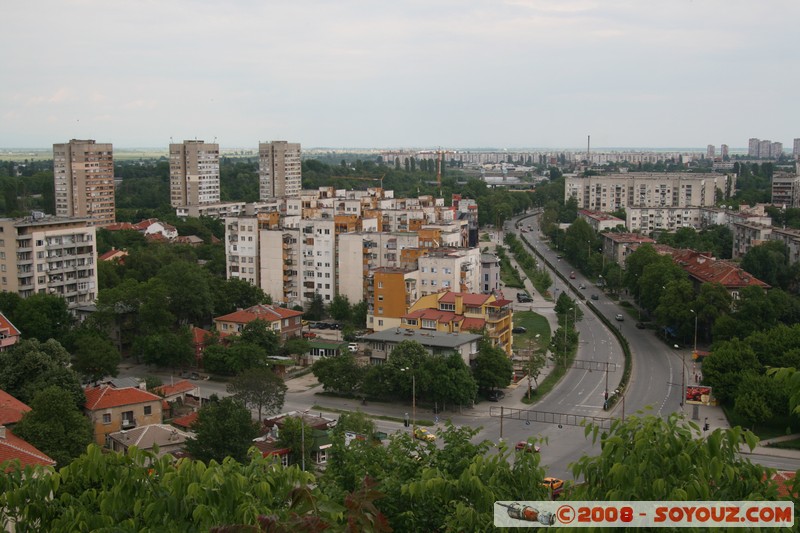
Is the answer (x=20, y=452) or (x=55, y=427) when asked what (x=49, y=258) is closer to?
(x=55, y=427)

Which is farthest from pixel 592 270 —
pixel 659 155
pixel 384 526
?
pixel 659 155

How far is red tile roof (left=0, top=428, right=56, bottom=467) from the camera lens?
658 centimetres

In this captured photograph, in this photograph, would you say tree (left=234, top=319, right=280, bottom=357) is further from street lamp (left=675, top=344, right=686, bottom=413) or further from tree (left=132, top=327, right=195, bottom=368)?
street lamp (left=675, top=344, right=686, bottom=413)

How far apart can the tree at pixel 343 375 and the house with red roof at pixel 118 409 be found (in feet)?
8.06

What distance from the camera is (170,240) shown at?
23.9m

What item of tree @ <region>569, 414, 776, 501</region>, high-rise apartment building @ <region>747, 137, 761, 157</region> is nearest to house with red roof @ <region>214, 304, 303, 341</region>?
tree @ <region>569, 414, 776, 501</region>

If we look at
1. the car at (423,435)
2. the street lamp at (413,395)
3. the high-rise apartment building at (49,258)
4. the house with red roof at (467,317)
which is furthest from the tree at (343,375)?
the high-rise apartment building at (49,258)

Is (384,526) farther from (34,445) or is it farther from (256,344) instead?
(256,344)

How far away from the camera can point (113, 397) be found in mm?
9438

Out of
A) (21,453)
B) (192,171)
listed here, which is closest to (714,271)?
(21,453)

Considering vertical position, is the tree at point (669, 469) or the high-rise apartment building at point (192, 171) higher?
the high-rise apartment building at point (192, 171)

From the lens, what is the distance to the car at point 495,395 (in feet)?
36.9

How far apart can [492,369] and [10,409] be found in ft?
19.2

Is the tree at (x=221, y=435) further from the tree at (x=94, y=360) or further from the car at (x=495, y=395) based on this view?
the car at (x=495, y=395)
